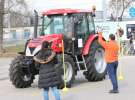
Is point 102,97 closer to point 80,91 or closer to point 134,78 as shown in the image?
point 80,91

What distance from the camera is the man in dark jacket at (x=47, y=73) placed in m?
11.3

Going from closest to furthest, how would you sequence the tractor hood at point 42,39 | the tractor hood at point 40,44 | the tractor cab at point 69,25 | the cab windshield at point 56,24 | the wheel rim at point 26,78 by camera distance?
the tractor hood at point 40,44, the tractor hood at point 42,39, the wheel rim at point 26,78, the tractor cab at point 69,25, the cab windshield at point 56,24

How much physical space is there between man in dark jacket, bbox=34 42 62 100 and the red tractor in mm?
4758

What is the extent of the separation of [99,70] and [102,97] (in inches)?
194

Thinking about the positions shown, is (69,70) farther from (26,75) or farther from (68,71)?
(26,75)

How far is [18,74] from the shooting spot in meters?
16.8

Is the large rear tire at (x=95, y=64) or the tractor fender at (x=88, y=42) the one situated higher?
the tractor fender at (x=88, y=42)

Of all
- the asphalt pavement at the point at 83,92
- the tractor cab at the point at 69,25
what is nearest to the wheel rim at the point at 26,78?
the asphalt pavement at the point at 83,92

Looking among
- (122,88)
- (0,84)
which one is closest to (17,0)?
(0,84)

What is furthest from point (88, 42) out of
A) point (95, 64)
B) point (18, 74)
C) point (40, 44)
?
point (18, 74)

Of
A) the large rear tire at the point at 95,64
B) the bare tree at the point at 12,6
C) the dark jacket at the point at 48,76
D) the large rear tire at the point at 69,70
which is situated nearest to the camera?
the dark jacket at the point at 48,76

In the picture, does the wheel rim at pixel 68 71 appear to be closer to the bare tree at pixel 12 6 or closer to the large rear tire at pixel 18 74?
the large rear tire at pixel 18 74

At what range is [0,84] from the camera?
19.2 m

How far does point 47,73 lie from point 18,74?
18.3ft
